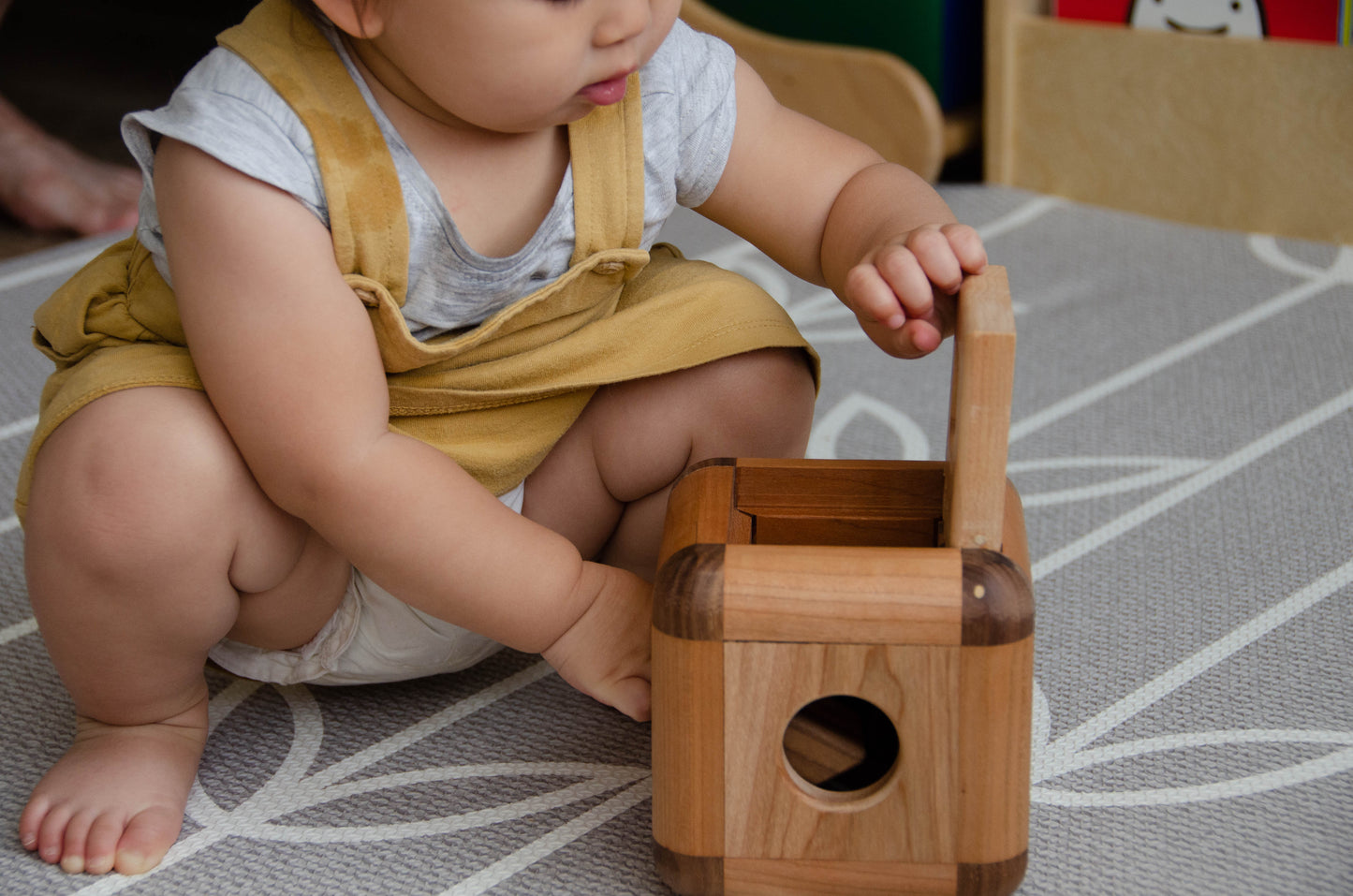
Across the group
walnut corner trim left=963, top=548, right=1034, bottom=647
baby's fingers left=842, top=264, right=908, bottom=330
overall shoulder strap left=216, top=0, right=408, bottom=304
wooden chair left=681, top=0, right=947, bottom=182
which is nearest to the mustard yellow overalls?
overall shoulder strap left=216, top=0, right=408, bottom=304

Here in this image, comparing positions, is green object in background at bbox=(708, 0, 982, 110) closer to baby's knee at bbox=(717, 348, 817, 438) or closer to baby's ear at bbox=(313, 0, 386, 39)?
baby's knee at bbox=(717, 348, 817, 438)

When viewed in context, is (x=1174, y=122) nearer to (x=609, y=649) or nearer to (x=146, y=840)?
(x=609, y=649)

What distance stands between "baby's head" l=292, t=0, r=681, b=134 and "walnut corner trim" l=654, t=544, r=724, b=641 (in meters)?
0.19

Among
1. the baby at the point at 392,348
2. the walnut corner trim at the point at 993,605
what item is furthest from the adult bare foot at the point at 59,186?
the walnut corner trim at the point at 993,605

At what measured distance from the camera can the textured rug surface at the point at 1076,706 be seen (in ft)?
1.73

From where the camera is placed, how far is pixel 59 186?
1.28 metres

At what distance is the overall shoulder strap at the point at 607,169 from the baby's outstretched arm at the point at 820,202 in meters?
0.07

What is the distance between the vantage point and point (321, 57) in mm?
546

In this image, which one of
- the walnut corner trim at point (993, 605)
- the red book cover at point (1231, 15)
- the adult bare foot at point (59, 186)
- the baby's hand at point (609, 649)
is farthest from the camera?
the adult bare foot at point (59, 186)

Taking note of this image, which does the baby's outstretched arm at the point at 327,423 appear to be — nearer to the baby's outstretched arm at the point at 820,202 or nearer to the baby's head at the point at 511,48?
the baby's head at the point at 511,48

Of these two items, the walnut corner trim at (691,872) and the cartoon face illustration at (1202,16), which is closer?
the walnut corner trim at (691,872)

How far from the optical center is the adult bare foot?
126 centimetres

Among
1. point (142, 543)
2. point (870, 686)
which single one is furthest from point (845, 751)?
point (142, 543)

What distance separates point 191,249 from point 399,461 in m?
0.11
